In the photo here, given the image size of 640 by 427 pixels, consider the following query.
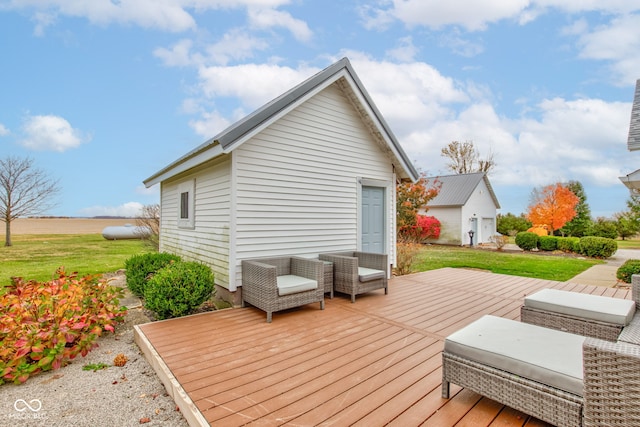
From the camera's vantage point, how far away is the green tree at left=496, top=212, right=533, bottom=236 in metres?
24.6

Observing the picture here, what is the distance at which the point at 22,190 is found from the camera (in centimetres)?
1650

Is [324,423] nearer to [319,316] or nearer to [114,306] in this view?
[319,316]

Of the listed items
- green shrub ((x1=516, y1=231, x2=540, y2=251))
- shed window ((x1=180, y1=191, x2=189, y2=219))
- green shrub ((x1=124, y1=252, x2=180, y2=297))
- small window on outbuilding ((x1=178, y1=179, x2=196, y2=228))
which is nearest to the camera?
green shrub ((x1=124, y1=252, x2=180, y2=297))

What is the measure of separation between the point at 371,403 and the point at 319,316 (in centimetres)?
220

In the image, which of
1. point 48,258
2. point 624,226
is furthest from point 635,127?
point 624,226

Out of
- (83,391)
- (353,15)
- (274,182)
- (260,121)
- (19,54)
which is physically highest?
(353,15)

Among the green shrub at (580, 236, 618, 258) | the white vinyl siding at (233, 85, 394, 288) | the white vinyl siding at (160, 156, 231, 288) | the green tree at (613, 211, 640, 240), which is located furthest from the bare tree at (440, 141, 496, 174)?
the white vinyl siding at (160, 156, 231, 288)

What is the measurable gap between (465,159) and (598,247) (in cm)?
1450

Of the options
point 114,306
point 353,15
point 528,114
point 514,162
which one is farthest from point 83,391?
point 514,162

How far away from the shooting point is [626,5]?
22.1 feet

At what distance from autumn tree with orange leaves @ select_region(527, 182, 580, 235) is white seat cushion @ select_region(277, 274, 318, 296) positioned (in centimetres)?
2400

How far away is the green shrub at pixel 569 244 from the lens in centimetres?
1471

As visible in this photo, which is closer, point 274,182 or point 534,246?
point 274,182

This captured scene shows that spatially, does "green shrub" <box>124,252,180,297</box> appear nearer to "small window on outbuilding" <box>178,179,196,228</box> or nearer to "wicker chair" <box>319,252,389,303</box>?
"small window on outbuilding" <box>178,179,196,228</box>
